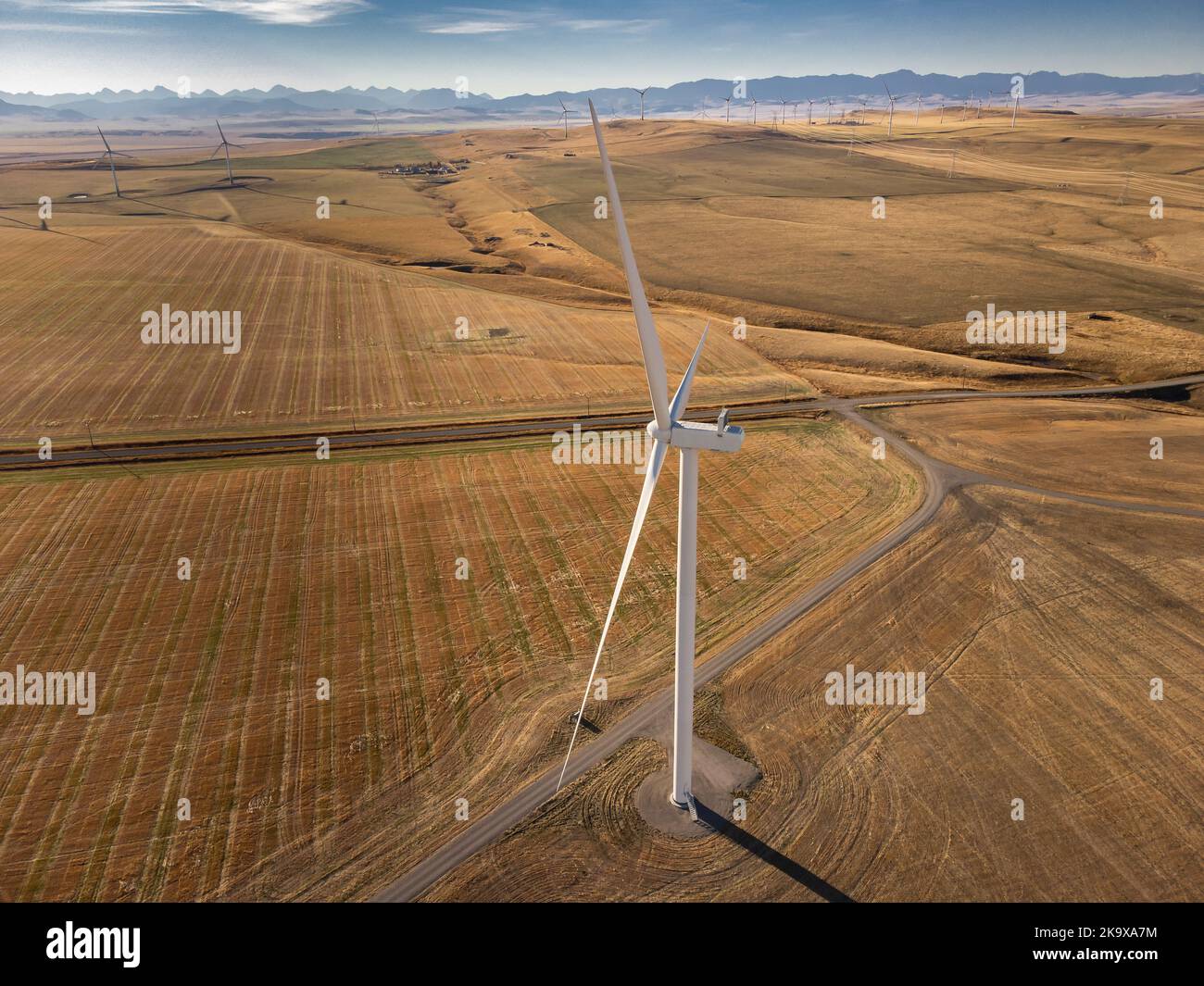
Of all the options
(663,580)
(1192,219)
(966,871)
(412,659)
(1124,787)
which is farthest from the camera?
(1192,219)

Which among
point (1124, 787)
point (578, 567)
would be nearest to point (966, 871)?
point (1124, 787)

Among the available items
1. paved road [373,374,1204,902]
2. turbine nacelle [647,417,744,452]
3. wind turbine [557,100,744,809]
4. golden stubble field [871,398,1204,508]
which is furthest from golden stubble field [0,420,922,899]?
turbine nacelle [647,417,744,452]

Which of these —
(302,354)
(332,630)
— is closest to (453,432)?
(332,630)

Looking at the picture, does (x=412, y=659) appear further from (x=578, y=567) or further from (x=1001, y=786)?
(x=1001, y=786)

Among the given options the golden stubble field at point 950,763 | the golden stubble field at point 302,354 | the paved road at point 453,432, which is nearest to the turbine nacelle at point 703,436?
the golden stubble field at point 950,763

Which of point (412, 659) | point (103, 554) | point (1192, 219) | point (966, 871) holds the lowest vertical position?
point (966, 871)

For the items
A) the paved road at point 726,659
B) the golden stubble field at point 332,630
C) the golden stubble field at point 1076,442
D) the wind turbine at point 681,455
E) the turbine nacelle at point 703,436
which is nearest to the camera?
the wind turbine at point 681,455

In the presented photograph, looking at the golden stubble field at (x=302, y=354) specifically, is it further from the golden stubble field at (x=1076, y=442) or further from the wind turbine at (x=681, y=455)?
the wind turbine at (x=681, y=455)
